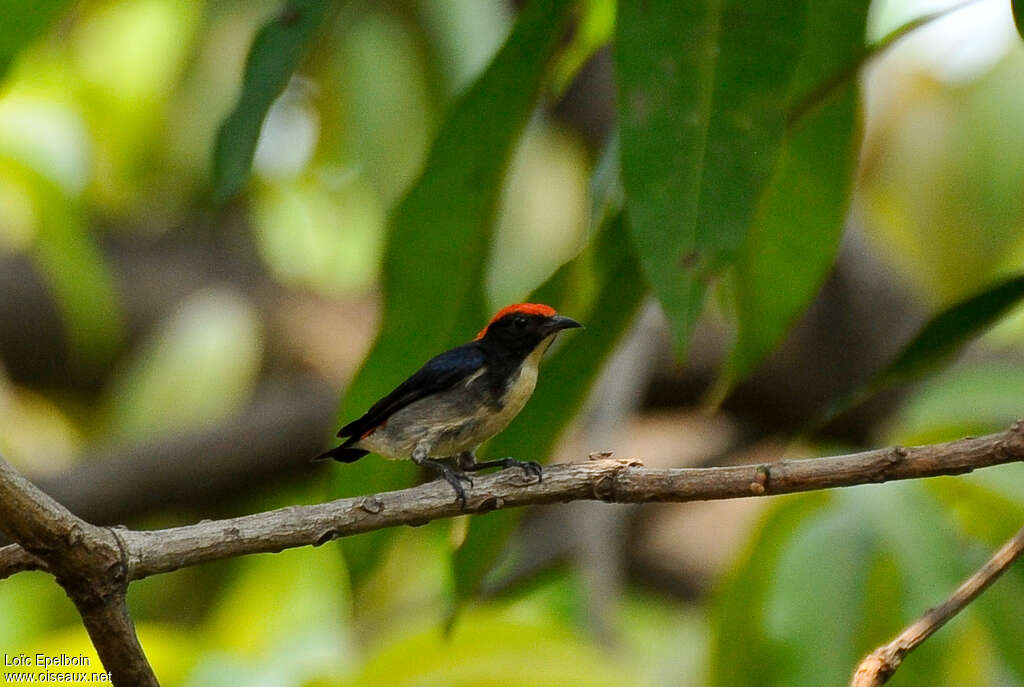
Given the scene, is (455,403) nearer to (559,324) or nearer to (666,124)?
(559,324)

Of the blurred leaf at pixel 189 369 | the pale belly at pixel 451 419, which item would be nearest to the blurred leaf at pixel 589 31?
the pale belly at pixel 451 419

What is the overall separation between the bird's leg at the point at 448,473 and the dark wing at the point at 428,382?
0.24 feet

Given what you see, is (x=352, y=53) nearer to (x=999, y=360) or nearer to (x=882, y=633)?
(x=999, y=360)

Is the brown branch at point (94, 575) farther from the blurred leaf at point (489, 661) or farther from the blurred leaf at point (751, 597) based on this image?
the blurred leaf at point (751, 597)

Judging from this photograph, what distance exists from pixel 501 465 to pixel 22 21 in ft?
3.42

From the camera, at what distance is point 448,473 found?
159 cm

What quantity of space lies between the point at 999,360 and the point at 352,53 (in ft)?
9.18

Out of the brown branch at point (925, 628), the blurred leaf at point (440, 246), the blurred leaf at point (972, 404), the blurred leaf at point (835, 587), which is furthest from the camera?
the blurred leaf at point (972, 404)

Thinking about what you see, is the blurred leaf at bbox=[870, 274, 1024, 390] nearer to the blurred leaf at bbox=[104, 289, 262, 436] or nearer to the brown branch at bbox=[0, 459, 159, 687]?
the brown branch at bbox=[0, 459, 159, 687]

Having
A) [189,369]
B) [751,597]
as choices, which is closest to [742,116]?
[751,597]

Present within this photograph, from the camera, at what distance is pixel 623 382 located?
344cm

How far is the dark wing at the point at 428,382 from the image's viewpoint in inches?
72.4

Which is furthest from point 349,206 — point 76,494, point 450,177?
point 450,177

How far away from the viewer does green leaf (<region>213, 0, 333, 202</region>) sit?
1925mm
